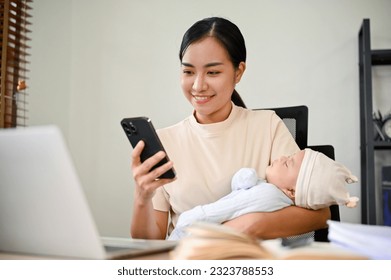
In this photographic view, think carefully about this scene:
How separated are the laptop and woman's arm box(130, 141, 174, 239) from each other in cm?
31

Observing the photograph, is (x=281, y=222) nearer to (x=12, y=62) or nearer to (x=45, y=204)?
(x=45, y=204)

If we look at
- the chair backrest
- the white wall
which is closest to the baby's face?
the chair backrest

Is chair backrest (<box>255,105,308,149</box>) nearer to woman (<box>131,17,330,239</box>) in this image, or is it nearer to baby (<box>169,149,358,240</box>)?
woman (<box>131,17,330,239</box>)

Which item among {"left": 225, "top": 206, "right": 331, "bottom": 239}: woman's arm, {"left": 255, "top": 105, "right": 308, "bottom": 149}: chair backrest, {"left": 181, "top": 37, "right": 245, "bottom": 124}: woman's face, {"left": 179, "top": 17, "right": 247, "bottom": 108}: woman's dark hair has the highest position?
{"left": 179, "top": 17, "right": 247, "bottom": 108}: woman's dark hair

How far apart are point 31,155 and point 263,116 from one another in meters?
0.93

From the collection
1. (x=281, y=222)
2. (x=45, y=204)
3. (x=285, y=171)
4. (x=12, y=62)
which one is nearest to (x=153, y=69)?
(x=12, y=62)

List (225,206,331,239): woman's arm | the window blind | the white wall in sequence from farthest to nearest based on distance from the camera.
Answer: the white wall < the window blind < (225,206,331,239): woman's arm

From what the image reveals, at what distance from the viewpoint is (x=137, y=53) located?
252cm

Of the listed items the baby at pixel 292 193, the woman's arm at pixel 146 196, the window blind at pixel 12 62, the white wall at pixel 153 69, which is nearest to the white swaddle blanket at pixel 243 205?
the baby at pixel 292 193

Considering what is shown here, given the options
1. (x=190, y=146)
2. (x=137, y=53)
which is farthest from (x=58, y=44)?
(x=190, y=146)

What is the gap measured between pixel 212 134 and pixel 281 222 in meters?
0.38

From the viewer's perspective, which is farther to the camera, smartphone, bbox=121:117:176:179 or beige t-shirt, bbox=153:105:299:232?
beige t-shirt, bbox=153:105:299:232

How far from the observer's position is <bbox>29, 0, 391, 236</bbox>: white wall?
2309 millimetres

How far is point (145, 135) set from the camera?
903mm
